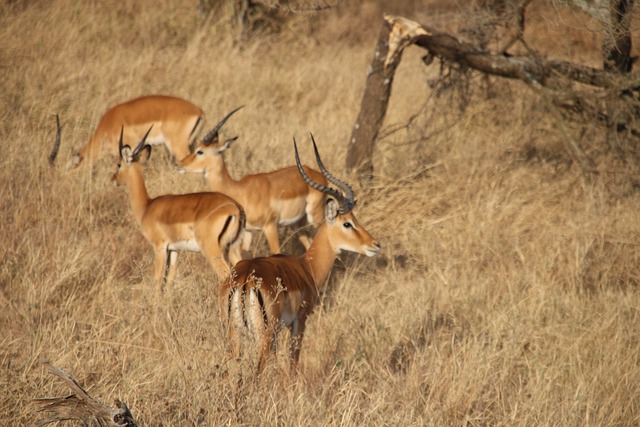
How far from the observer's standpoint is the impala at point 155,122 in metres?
7.82

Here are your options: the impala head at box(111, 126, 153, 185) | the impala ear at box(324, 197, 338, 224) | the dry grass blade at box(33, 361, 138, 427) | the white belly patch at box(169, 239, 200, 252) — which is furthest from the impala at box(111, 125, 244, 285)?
the dry grass blade at box(33, 361, 138, 427)

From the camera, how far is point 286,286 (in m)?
4.62

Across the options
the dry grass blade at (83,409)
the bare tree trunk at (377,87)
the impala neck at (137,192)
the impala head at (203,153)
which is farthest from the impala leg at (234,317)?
the bare tree trunk at (377,87)

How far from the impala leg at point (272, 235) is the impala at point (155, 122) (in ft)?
4.89

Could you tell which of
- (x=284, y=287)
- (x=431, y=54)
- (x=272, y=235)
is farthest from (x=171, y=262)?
(x=431, y=54)

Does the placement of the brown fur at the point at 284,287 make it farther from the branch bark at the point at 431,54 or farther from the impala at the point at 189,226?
the branch bark at the point at 431,54

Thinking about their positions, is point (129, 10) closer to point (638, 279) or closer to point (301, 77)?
point (301, 77)

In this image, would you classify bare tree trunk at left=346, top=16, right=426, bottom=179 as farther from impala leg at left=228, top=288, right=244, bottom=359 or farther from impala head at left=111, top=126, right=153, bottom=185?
impala leg at left=228, top=288, right=244, bottom=359

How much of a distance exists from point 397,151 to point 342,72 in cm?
253

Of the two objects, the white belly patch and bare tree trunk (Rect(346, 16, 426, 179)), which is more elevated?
bare tree trunk (Rect(346, 16, 426, 179))

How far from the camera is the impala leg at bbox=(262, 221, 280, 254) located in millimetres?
6703

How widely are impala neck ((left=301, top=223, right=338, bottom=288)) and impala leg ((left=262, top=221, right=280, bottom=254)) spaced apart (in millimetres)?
1008

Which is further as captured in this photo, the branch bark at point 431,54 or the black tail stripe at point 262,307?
the branch bark at point 431,54

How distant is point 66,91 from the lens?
880 centimetres
